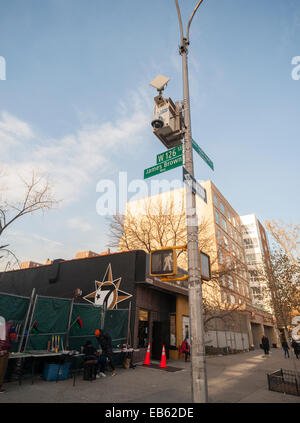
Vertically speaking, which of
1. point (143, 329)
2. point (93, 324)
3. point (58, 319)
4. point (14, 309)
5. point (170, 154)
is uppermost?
point (170, 154)

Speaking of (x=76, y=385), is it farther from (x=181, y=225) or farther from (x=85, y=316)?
(x=181, y=225)

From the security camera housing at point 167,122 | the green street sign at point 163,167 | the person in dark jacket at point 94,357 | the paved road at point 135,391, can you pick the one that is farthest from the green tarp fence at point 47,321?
the security camera housing at point 167,122

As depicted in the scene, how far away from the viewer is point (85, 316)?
11648 mm

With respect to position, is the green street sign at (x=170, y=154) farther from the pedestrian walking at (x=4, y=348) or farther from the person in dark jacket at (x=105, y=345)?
the person in dark jacket at (x=105, y=345)

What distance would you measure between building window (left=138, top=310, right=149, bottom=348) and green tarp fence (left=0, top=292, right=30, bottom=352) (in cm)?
770

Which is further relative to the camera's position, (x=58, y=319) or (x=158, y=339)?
(x=158, y=339)

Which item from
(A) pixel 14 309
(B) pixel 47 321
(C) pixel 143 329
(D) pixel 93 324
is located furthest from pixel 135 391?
(C) pixel 143 329

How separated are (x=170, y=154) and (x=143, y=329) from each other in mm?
13253

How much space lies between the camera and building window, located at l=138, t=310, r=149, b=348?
15.3 metres

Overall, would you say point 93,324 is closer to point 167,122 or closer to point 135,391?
point 135,391

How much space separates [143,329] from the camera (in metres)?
15.7
